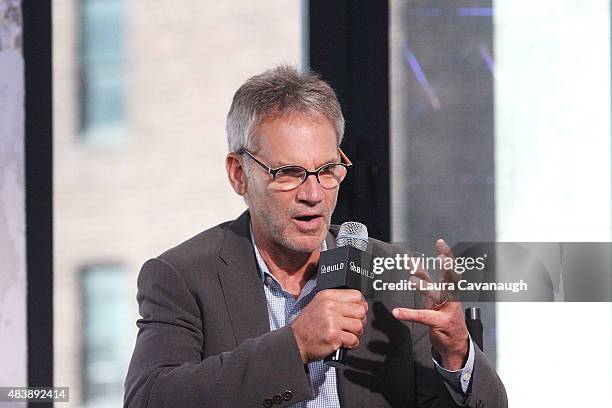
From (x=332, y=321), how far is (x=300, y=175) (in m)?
0.42

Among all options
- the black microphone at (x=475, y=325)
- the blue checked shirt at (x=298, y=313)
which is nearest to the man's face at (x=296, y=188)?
the blue checked shirt at (x=298, y=313)

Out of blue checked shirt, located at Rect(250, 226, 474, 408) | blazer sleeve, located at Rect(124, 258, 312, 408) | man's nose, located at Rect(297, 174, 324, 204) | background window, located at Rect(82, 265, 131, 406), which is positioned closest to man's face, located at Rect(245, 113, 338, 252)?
man's nose, located at Rect(297, 174, 324, 204)

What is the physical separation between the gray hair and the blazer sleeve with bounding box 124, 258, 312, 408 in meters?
0.43

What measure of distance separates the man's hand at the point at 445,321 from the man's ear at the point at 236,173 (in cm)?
49

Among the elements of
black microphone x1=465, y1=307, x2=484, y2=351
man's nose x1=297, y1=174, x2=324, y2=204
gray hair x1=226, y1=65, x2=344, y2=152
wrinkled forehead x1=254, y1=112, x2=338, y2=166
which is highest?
gray hair x1=226, y1=65, x2=344, y2=152

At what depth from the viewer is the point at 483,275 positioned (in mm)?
2773

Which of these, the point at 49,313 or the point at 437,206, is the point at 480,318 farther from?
the point at 49,313

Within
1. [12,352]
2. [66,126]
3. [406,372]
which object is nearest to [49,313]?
[12,352]

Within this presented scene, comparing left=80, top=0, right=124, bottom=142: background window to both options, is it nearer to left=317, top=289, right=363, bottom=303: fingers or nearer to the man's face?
the man's face

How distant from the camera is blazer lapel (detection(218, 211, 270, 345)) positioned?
6.84 ft

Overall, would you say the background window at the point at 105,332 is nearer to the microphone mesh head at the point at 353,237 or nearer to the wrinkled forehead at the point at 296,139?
the wrinkled forehead at the point at 296,139

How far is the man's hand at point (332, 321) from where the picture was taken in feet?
5.69

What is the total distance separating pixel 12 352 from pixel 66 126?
751 mm

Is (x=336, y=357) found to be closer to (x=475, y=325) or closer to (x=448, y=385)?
(x=448, y=385)
